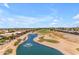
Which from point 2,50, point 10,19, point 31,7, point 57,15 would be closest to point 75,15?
point 57,15

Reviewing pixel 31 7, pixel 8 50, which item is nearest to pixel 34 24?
pixel 31 7

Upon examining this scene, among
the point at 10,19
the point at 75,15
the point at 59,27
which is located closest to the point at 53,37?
the point at 59,27

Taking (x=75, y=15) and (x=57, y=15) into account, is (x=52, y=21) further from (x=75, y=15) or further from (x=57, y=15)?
(x=75, y=15)

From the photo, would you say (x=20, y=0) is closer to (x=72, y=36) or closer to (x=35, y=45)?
(x=35, y=45)

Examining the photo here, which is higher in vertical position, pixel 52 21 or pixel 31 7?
pixel 31 7

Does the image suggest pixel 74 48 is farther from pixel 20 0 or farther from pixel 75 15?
pixel 20 0

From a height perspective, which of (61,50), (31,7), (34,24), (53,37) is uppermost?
(31,7)

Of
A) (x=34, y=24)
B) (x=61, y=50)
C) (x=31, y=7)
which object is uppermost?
(x=31, y=7)
